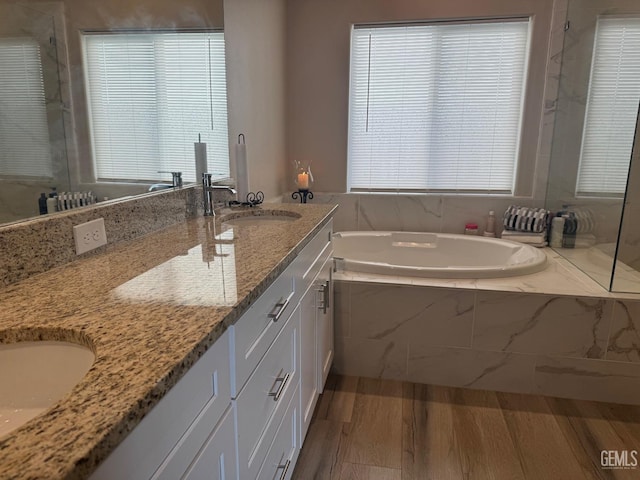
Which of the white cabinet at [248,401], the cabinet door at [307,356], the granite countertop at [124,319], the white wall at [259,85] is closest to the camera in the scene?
the granite countertop at [124,319]

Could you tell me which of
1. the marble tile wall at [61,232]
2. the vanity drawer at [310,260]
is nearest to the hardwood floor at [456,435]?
the vanity drawer at [310,260]

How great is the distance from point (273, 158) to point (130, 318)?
2.44m

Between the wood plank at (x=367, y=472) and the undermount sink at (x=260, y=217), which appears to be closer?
the wood plank at (x=367, y=472)

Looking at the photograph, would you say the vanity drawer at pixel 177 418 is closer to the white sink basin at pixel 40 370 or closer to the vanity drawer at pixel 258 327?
the vanity drawer at pixel 258 327

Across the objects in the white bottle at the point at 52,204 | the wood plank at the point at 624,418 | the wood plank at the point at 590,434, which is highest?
Answer: the white bottle at the point at 52,204

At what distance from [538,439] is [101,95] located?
7.22 ft

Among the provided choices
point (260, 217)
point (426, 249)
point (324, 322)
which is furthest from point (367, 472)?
point (426, 249)

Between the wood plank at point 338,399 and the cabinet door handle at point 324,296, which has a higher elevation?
the cabinet door handle at point 324,296

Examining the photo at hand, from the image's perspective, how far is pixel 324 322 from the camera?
204 cm

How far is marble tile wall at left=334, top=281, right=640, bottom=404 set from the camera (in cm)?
210

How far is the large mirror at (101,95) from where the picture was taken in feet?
3.45

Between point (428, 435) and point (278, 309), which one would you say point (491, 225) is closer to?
point (428, 435)

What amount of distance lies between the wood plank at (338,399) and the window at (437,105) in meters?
1.71

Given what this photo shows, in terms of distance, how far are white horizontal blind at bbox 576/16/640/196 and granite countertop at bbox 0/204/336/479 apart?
6.86 ft
